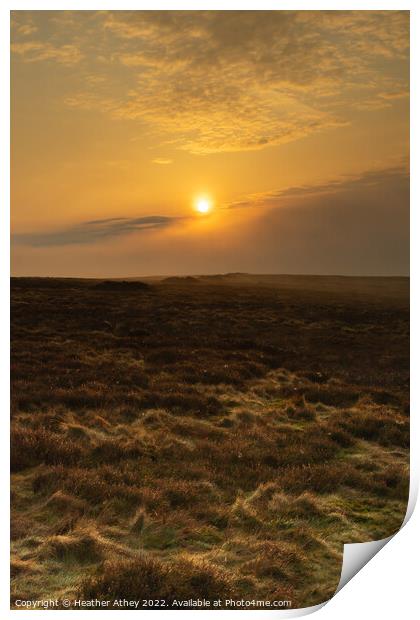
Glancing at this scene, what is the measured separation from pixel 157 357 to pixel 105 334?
1705 mm

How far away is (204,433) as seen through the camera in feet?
28.8

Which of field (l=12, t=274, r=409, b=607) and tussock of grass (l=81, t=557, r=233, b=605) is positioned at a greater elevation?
field (l=12, t=274, r=409, b=607)

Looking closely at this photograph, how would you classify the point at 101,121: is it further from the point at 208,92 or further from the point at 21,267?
the point at 21,267

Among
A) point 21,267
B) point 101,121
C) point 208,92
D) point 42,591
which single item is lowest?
point 42,591

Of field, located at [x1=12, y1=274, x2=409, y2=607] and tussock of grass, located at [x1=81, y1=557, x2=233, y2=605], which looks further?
field, located at [x1=12, y1=274, x2=409, y2=607]

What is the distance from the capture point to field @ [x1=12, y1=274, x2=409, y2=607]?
597cm

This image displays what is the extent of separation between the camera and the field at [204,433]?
19.6 ft

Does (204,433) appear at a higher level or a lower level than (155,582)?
higher

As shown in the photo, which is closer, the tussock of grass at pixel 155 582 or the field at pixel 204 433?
the tussock of grass at pixel 155 582

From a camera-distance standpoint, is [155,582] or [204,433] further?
[204,433]

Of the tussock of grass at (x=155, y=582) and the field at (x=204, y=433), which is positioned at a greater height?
the field at (x=204, y=433)
